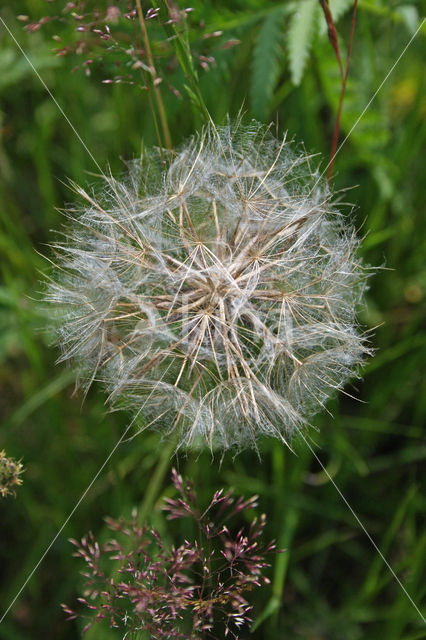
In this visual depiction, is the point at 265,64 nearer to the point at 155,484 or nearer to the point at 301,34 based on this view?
the point at 301,34

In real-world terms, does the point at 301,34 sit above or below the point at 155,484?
above

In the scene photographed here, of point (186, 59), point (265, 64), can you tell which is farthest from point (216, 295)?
point (265, 64)

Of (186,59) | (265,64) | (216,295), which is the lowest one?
(216,295)

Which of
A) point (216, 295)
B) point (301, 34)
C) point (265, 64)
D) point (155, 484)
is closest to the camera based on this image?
point (216, 295)

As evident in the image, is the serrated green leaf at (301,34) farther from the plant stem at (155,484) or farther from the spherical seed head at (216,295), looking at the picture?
the plant stem at (155,484)

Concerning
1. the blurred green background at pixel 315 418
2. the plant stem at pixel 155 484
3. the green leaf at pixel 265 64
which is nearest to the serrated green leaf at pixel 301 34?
the blurred green background at pixel 315 418

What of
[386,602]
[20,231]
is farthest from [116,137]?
[386,602]
